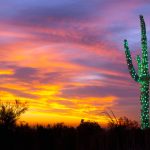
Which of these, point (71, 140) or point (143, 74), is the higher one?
point (143, 74)

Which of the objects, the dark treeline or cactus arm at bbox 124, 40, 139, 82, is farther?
cactus arm at bbox 124, 40, 139, 82

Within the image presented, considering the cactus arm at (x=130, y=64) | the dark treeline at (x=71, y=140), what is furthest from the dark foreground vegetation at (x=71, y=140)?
the cactus arm at (x=130, y=64)

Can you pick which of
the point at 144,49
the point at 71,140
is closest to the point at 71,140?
the point at 71,140

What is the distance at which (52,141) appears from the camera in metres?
12.1

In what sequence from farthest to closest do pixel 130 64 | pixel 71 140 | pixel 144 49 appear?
1. pixel 144 49
2. pixel 130 64
3. pixel 71 140

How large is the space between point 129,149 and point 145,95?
20.6m

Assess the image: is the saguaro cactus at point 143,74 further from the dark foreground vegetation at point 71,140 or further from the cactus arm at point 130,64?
the dark foreground vegetation at point 71,140

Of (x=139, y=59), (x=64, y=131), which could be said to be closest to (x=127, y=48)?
(x=139, y=59)

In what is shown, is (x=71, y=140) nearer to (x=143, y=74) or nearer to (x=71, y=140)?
(x=71, y=140)

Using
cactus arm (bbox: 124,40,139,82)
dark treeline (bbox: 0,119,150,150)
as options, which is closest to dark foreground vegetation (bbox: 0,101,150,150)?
dark treeline (bbox: 0,119,150,150)

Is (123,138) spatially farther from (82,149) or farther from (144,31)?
(144,31)

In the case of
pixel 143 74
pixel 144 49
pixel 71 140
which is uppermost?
pixel 144 49

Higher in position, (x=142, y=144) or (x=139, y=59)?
(x=139, y=59)

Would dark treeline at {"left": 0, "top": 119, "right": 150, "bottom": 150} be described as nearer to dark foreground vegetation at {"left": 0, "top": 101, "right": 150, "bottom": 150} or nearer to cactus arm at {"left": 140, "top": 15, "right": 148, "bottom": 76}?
dark foreground vegetation at {"left": 0, "top": 101, "right": 150, "bottom": 150}
